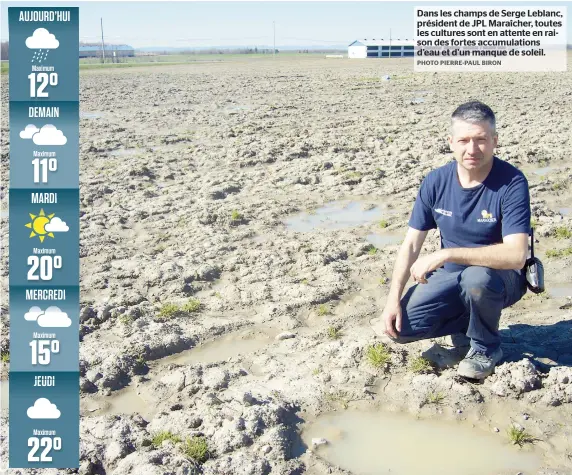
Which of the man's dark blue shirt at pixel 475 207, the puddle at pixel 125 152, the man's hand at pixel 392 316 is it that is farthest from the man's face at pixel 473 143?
the puddle at pixel 125 152

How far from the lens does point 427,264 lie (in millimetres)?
4008

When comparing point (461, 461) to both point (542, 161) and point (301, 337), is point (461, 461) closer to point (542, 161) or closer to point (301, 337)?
point (301, 337)

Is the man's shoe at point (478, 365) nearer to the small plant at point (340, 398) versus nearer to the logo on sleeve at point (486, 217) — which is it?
the small plant at point (340, 398)

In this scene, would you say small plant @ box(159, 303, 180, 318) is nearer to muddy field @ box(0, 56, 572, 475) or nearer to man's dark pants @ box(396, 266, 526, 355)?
muddy field @ box(0, 56, 572, 475)

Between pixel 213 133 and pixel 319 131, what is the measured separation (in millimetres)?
2329

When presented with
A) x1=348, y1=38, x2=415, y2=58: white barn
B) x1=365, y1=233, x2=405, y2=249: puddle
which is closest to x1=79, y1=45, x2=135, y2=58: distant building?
x1=348, y1=38, x2=415, y2=58: white barn

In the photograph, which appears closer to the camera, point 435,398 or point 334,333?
point 435,398

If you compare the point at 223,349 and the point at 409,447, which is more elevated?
the point at 223,349

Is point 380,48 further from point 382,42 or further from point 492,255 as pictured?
point 492,255

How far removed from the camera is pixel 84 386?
14.2 ft

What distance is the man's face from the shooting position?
393 cm

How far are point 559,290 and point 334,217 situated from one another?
299 cm

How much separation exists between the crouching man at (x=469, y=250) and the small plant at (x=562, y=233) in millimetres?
2817

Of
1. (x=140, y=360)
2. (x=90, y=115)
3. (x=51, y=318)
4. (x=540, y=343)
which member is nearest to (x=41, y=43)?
(x=51, y=318)
